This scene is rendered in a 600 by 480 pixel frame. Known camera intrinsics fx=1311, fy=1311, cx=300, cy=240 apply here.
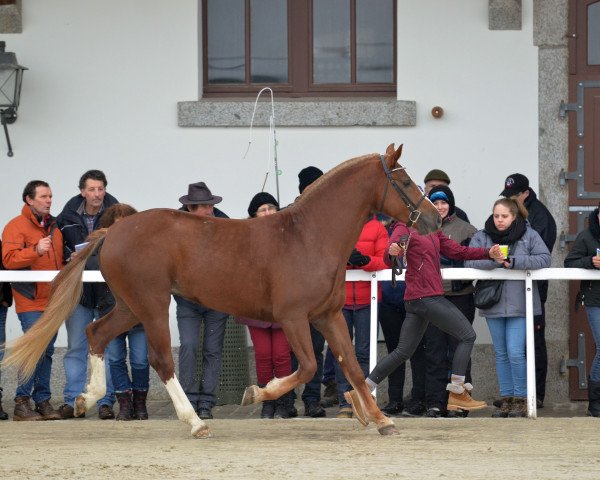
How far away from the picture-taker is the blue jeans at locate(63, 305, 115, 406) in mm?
10266

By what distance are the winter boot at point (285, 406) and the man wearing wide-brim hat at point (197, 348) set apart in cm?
50

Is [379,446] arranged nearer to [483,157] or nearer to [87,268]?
[87,268]

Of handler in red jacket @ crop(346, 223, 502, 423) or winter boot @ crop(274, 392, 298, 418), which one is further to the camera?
winter boot @ crop(274, 392, 298, 418)

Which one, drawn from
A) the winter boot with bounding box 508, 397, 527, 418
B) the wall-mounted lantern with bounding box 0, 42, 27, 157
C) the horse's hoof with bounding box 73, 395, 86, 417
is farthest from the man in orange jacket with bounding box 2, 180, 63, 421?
the winter boot with bounding box 508, 397, 527, 418

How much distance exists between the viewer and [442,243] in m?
9.75

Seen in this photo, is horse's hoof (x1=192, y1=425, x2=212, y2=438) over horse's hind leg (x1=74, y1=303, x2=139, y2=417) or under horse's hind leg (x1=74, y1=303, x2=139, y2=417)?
under

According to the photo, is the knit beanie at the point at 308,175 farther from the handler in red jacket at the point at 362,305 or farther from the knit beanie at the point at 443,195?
the knit beanie at the point at 443,195

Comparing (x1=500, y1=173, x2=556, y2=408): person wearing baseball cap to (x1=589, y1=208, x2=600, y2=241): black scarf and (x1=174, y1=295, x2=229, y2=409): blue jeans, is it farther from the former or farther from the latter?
(x1=174, y1=295, x2=229, y2=409): blue jeans

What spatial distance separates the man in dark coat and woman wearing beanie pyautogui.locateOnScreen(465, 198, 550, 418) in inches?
116

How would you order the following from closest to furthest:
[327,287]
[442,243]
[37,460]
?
1. [37,460]
2. [327,287]
3. [442,243]

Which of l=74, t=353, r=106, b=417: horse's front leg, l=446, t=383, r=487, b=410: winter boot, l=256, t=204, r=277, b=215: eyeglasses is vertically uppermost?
l=256, t=204, r=277, b=215: eyeglasses

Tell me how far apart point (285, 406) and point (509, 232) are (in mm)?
2175

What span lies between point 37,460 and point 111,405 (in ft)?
9.10

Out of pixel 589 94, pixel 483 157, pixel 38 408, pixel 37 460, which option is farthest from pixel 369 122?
pixel 37 460
